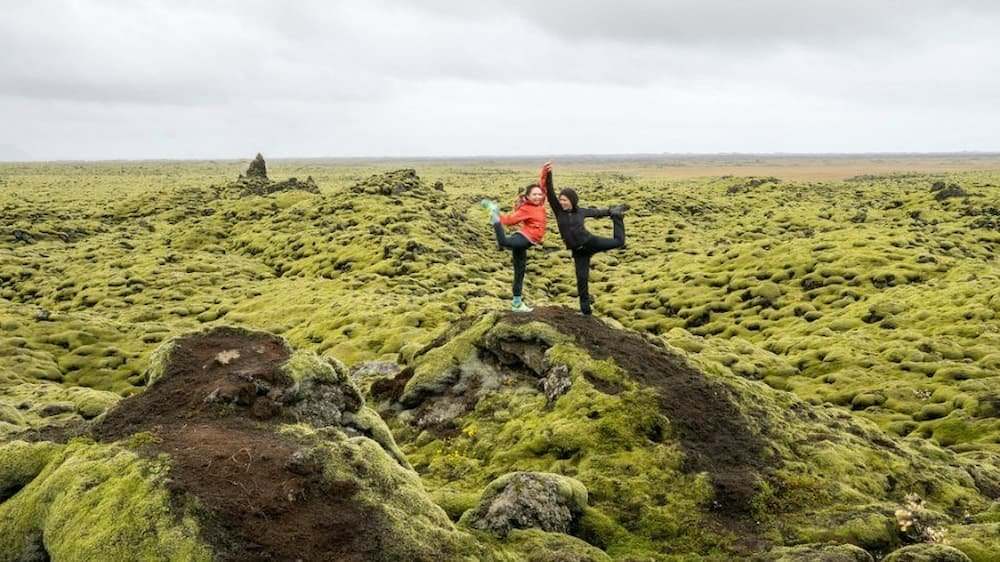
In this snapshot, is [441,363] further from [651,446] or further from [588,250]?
[651,446]

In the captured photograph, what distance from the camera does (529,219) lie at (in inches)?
757

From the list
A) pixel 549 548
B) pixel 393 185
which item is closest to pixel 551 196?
pixel 549 548

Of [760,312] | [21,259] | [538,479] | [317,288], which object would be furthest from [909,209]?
[21,259]

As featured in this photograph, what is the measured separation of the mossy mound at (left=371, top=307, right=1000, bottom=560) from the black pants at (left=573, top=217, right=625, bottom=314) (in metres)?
0.78

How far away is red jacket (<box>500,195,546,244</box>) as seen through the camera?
1906 centimetres

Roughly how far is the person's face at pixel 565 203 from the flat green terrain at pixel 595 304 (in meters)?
4.66

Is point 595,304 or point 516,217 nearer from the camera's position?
point 516,217

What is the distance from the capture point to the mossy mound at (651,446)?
12.4 metres

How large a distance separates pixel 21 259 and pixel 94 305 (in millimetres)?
19076

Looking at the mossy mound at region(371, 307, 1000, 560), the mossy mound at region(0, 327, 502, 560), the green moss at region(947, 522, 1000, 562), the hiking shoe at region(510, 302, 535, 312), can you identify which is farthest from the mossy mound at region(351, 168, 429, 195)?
the green moss at region(947, 522, 1000, 562)

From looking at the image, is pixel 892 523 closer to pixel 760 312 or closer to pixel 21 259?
pixel 760 312

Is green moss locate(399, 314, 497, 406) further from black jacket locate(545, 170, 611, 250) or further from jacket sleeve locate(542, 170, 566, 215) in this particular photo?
jacket sleeve locate(542, 170, 566, 215)

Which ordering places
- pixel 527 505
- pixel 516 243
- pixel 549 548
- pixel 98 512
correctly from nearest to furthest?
1. pixel 98 512
2. pixel 549 548
3. pixel 527 505
4. pixel 516 243

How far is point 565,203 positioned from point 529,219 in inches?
46.4
